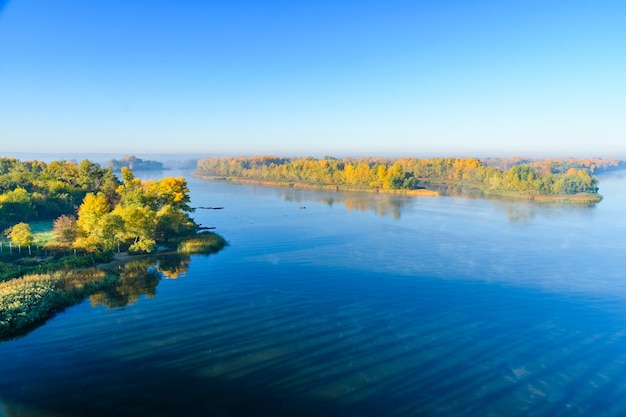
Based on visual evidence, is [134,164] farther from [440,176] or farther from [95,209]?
[95,209]

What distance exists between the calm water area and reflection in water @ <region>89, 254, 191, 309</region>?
13cm

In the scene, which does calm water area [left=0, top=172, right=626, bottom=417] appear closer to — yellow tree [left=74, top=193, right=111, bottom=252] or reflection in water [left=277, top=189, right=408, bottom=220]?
A: yellow tree [left=74, top=193, right=111, bottom=252]

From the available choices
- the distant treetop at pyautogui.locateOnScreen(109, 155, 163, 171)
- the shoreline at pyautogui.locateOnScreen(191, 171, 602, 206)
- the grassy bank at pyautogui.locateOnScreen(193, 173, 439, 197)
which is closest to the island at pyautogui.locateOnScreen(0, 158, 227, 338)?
the grassy bank at pyautogui.locateOnScreen(193, 173, 439, 197)

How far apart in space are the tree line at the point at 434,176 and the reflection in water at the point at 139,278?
155ft

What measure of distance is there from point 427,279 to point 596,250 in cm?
1520

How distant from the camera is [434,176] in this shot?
89.1m

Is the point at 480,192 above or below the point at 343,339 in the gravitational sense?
above

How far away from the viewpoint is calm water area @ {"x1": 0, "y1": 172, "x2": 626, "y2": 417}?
10.0 meters

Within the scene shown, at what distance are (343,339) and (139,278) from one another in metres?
11.8

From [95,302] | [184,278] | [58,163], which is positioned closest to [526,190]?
[184,278]

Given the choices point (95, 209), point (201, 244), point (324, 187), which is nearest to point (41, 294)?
point (95, 209)

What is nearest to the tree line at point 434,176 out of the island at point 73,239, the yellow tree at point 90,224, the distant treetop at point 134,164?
the distant treetop at point 134,164

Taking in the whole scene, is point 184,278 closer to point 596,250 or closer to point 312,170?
point 596,250

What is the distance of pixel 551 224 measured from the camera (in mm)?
35156
